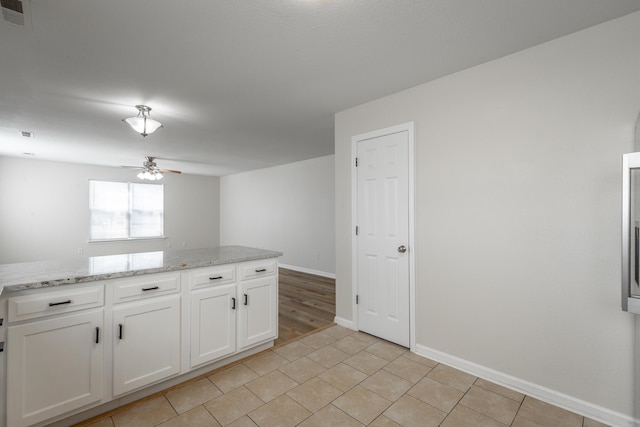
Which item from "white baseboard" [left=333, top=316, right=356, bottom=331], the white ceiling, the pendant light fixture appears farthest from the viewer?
"white baseboard" [left=333, top=316, right=356, bottom=331]

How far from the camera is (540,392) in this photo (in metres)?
1.97

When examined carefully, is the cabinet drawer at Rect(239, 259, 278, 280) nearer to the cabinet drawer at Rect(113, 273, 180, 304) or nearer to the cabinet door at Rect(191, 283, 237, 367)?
the cabinet door at Rect(191, 283, 237, 367)

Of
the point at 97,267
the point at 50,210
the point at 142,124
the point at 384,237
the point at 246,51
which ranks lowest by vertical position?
the point at 97,267

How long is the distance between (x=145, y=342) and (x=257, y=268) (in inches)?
38.4

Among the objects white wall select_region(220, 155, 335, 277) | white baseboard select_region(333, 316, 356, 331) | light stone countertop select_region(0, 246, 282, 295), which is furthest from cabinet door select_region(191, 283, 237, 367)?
white wall select_region(220, 155, 335, 277)

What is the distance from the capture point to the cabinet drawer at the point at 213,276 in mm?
2223

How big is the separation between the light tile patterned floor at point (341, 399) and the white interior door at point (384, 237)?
0.41 meters

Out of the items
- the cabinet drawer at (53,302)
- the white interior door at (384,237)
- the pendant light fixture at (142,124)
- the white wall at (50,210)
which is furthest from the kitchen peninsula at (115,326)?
the white wall at (50,210)

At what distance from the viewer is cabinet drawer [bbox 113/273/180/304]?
73.9 inches

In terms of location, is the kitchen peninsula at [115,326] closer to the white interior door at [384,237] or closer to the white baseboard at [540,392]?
the white interior door at [384,237]

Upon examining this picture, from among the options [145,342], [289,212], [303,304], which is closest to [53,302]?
[145,342]

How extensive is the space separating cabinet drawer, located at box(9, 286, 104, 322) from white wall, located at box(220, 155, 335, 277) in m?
4.33

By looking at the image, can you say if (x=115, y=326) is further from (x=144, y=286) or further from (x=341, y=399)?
(x=341, y=399)

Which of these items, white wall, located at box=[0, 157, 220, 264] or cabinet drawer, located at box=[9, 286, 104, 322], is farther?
white wall, located at box=[0, 157, 220, 264]
